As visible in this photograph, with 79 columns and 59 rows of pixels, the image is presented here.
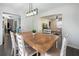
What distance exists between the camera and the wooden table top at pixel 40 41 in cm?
151

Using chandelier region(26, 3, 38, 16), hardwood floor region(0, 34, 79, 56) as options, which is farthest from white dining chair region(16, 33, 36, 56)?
chandelier region(26, 3, 38, 16)

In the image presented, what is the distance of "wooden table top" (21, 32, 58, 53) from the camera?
4.95 feet

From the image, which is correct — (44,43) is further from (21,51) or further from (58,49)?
(21,51)

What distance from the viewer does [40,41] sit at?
1.51 m

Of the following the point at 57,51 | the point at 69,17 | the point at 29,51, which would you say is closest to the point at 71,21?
the point at 69,17

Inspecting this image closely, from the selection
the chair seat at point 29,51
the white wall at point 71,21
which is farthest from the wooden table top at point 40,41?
the white wall at point 71,21

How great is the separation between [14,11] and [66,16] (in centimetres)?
66

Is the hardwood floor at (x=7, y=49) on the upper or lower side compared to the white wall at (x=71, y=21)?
lower

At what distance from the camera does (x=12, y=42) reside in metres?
1.51

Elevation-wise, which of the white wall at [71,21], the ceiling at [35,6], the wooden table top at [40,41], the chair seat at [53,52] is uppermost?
the ceiling at [35,6]

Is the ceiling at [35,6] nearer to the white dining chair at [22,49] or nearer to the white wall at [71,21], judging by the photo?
the white wall at [71,21]

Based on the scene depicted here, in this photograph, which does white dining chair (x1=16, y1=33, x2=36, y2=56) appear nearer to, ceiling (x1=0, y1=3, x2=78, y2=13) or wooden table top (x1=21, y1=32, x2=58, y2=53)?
wooden table top (x1=21, y1=32, x2=58, y2=53)

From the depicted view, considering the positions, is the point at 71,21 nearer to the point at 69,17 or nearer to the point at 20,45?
the point at 69,17

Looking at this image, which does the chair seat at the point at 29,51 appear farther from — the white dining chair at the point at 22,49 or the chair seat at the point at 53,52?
the chair seat at the point at 53,52
